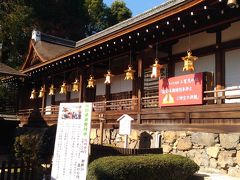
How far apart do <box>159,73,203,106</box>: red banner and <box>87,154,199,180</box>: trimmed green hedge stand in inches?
98.8

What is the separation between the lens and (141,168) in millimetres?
8648

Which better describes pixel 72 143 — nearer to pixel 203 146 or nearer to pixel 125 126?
pixel 203 146

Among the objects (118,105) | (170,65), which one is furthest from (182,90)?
(118,105)

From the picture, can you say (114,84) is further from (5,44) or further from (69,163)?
(5,44)

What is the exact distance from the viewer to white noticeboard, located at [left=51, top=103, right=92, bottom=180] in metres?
6.97

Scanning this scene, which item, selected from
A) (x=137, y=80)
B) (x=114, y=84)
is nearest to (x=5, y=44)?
(x=114, y=84)

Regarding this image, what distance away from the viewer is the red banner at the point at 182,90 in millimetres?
11500

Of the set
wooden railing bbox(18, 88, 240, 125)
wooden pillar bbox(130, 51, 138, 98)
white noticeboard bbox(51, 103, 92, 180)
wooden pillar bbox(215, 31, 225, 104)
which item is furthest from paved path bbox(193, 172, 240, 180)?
wooden pillar bbox(130, 51, 138, 98)

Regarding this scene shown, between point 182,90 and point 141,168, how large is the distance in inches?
167

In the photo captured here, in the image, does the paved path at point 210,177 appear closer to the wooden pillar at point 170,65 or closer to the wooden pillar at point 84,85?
the wooden pillar at point 170,65

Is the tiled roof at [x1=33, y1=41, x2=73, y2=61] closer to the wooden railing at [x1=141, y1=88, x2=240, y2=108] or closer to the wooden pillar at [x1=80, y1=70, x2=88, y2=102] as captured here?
the wooden pillar at [x1=80, y1=70, x2=88, y2=102]

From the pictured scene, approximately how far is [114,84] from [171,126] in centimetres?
701

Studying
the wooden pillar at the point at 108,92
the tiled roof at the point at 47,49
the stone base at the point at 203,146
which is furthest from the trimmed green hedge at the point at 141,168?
the tiled roof at the point at 47,49

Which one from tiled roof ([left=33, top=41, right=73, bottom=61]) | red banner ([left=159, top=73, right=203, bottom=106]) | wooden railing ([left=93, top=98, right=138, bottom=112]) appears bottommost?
wooden railing ([left=93, top=98, right=138, bottom=112])
